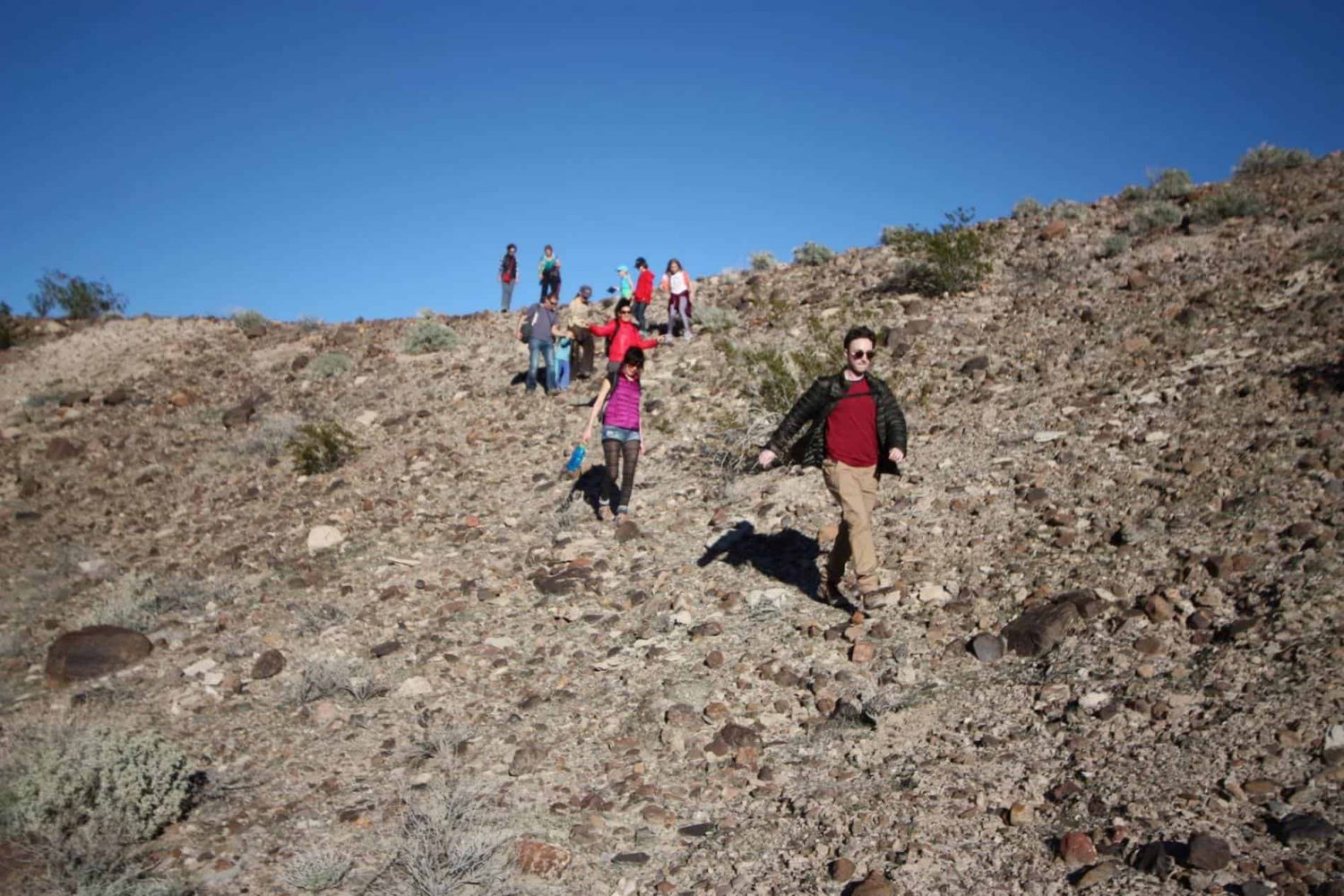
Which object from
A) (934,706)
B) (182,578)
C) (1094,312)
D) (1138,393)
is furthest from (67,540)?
(1094,312)

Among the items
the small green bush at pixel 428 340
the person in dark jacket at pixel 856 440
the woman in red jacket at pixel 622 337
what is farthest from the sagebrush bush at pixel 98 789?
the small green bush at pixel 428 340

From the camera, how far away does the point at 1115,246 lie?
13.2 metres

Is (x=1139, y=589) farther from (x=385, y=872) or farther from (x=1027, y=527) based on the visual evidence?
(x=385, y=872)

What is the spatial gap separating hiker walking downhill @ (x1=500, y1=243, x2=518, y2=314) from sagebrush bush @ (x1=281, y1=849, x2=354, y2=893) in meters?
15.9

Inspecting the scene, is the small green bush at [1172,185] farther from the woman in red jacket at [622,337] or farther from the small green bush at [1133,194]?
the woman in red jacket at [622,337]

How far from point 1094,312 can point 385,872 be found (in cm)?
1063

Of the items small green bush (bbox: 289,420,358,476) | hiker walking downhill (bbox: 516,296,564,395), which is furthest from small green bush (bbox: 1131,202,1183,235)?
small green bush (bbox: 289,420,358,476)

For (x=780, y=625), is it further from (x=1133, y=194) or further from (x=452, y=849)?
(x=1133, y=194)

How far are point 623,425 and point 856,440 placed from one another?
3347 millimetres

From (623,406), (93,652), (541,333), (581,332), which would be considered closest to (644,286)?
(581,332)

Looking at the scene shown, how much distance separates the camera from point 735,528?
829 cm

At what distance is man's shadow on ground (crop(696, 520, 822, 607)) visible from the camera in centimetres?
718

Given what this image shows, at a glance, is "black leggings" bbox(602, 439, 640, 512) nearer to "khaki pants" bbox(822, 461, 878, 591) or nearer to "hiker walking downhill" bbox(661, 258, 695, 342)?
"khaki pants" bbox(822, 461, 878, 591)

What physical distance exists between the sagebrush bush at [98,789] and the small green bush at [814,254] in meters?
16.1
